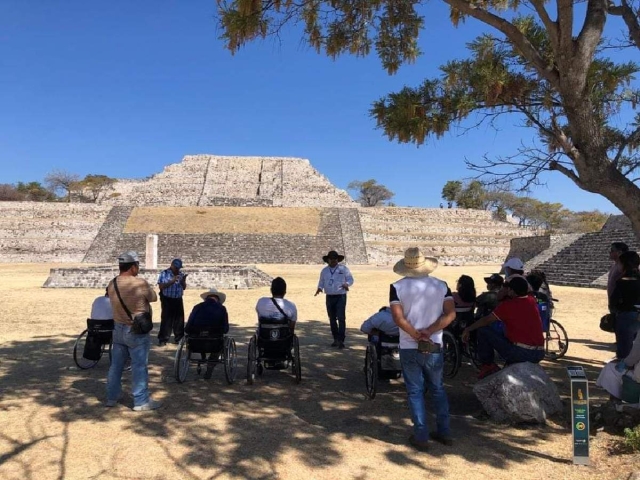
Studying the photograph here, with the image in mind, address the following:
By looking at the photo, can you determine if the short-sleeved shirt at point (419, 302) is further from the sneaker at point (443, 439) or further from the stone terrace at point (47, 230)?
the stone terrace at point (47, 230)

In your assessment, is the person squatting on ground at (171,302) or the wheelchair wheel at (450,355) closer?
the wheelchair wheel at (450,355)

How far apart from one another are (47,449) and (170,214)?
3941 centimetres

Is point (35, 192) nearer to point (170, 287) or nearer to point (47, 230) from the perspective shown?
point (47, 230)

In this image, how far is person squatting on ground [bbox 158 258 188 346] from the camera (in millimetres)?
7398

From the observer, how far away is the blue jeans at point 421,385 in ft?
11.6

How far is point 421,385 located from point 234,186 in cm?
5580

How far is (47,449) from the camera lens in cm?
349

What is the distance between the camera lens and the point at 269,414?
4.30 m

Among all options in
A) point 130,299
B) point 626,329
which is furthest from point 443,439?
point 130,299

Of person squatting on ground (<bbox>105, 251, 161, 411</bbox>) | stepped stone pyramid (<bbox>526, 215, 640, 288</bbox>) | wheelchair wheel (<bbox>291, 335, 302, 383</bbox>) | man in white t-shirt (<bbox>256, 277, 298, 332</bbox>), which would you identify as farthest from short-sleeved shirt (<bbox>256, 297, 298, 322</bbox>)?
stepped stone pyramid (<bbox>526, 215, 640, 288</bbox>)

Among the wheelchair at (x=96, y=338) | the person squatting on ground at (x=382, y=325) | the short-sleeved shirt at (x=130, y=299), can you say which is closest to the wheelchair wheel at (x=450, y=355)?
the person squatting on ground at (x=382, y=325)

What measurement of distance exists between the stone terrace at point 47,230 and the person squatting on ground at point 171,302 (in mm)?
31109

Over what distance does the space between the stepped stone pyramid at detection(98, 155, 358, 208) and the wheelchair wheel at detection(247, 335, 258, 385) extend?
1695 inches

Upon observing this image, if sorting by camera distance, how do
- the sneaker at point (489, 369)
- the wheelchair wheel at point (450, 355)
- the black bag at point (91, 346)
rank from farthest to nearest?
the black bag at point (91, 346) < the wheelchair wheel at point (450, 355) < the sneaker at point (489, 369)
